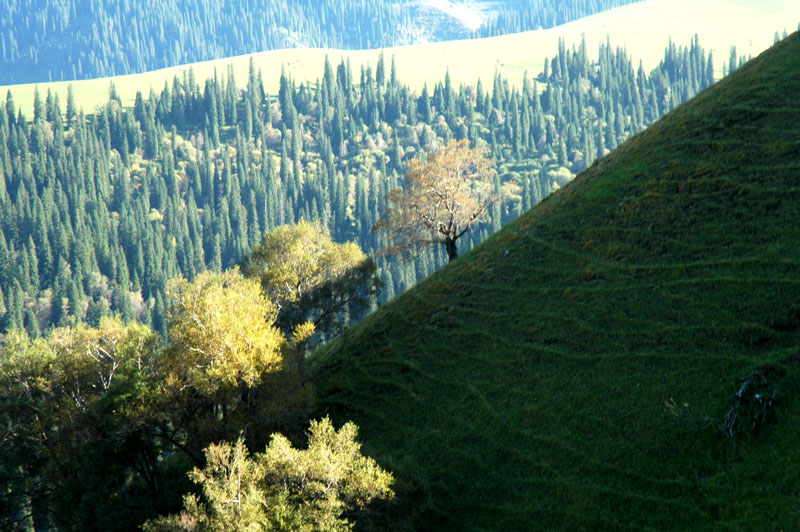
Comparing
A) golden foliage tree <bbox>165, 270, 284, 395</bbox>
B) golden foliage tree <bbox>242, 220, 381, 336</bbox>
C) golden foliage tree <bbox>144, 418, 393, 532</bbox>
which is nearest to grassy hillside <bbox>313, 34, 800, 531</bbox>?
golden foliage tree <bbox>144, 418, 393, 532</bbox>

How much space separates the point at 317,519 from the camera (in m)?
27.7

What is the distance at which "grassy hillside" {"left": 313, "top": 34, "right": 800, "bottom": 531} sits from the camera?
29.1 m

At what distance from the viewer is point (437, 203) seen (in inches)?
2489

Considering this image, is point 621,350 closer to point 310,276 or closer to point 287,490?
point 287,490

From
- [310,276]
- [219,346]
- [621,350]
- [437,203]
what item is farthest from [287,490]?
[437,203]

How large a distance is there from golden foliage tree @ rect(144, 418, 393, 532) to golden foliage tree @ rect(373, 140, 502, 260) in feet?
115

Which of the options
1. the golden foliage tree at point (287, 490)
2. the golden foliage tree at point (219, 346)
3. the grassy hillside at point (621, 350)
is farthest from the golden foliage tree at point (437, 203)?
the golden foliage tree at point (287, 490)

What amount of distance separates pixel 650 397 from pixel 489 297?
50.7 ft

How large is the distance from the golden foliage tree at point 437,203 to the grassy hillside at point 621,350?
7348 mm

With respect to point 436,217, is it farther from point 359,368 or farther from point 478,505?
point 478,505

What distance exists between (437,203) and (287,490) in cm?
3862

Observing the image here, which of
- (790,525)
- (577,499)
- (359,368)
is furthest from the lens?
(359,368)

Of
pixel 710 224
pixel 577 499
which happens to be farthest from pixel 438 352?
pixel 710 224

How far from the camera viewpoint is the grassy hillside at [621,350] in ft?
95.4
